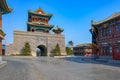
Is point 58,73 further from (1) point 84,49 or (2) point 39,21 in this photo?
(1) point 84,49

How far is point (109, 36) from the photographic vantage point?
32.2m

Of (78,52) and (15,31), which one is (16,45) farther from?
(78,52)

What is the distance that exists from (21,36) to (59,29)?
18.4 meters

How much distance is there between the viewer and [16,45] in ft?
168

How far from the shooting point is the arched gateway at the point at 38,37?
5155 centimetres

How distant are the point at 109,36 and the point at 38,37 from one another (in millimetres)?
29269

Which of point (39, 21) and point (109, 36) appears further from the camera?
point (39, 21)

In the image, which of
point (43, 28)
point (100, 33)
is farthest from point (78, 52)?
point (100, 33)

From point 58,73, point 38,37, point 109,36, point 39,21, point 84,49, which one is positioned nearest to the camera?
point 58,73

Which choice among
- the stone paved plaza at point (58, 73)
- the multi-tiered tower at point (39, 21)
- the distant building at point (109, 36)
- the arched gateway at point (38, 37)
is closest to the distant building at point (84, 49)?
the arched gateway at point (38, 37)

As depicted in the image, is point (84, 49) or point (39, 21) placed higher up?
point (39, 21)

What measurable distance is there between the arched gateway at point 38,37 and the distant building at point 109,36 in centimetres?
2245

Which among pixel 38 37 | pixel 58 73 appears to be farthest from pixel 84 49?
pixel 58 73

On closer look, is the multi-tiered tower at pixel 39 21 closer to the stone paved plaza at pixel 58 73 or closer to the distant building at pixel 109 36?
the distant building at pixel 109 36
